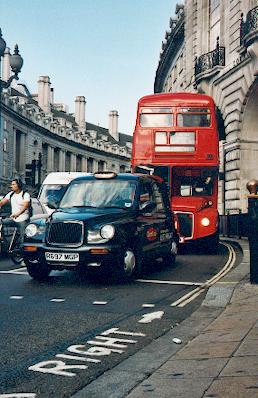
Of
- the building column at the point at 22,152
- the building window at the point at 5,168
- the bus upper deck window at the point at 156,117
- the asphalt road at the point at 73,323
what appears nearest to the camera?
the asphalt road at the point at 73,323

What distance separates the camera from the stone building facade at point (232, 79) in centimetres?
2499

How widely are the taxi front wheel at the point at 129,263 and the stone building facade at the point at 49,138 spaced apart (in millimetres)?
37797

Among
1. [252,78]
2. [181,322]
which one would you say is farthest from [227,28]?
[181,322]

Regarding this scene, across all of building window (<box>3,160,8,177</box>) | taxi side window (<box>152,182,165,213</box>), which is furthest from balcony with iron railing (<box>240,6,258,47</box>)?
building window (<box>3,160,8,177</box>)

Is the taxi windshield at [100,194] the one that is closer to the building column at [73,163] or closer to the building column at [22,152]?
the building column at [22,152]

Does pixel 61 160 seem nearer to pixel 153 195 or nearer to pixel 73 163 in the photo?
pixel 73 163

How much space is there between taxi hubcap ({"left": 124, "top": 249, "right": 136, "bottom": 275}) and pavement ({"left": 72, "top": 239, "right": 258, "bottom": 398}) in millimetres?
2815

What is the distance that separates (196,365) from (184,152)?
11364 millimetres

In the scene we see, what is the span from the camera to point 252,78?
2459cm

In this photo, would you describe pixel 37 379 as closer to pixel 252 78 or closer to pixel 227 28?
pixel 252 78

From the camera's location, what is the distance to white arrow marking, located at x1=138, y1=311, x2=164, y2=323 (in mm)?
6207

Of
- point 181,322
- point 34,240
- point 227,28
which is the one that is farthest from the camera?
point 227,28

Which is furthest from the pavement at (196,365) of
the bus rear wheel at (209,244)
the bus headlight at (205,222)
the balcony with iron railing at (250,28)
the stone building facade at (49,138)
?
the stone building facade at (49,138)

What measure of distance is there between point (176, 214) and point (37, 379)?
10.8m
